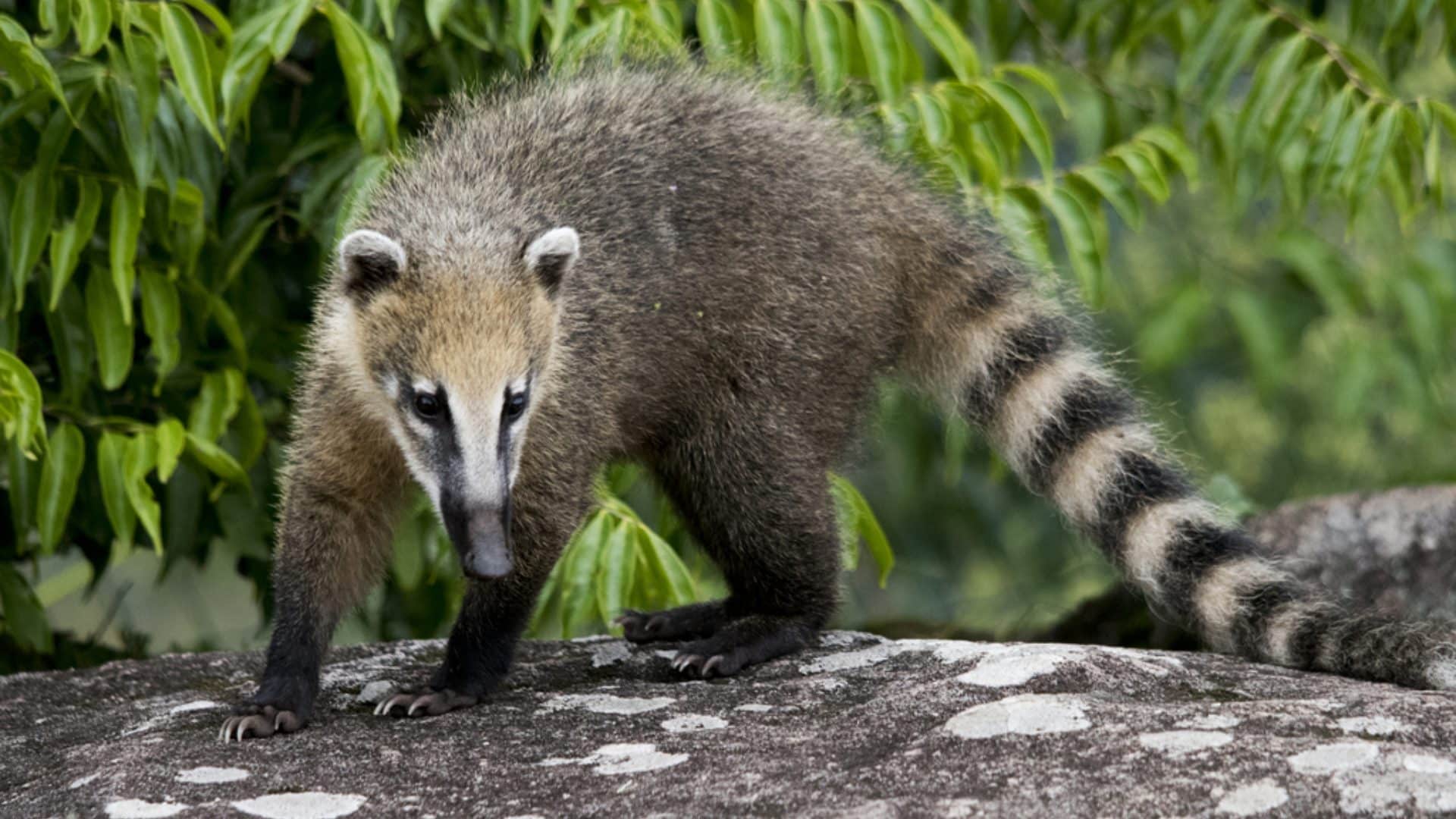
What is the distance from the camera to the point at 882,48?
228 inches

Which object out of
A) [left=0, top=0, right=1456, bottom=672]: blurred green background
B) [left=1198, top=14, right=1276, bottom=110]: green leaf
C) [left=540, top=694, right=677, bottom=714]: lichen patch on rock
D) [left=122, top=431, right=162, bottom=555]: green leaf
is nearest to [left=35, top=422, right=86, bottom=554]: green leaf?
[left=0, top=0, right=1456, bottom=672]: blurred green background

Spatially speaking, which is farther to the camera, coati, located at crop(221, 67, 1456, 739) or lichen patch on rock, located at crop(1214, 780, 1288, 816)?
coati, located at crop(221, 67, 1456, 739)

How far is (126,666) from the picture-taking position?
5590mm

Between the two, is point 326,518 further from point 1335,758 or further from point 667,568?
point 1335,758

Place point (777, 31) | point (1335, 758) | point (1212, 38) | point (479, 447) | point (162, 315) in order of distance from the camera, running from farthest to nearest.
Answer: point (1212, 38)
point (777, 31)
point (162, 315)
point (479, 447)
point (1335, 758)

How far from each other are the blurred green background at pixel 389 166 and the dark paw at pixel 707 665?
17.2 inches

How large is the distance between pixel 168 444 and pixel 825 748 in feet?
7.87

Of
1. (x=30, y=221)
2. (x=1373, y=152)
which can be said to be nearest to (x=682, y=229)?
(x=30, y=221)

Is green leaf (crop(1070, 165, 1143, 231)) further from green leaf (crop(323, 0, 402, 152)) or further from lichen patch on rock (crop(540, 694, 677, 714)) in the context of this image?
lichen patch on rock (crop(540, 694, 677, 714))

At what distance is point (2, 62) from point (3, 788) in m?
2.09

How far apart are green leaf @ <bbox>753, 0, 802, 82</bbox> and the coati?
0.26 meters

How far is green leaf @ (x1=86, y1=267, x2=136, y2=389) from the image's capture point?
5582mm

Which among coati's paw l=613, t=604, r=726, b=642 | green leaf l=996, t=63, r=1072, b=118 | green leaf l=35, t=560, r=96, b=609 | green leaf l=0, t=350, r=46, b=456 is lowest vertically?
coati's paw l=613, t=604, r=726, b=642

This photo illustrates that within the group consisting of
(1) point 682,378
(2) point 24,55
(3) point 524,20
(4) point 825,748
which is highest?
(3) point 524,20
